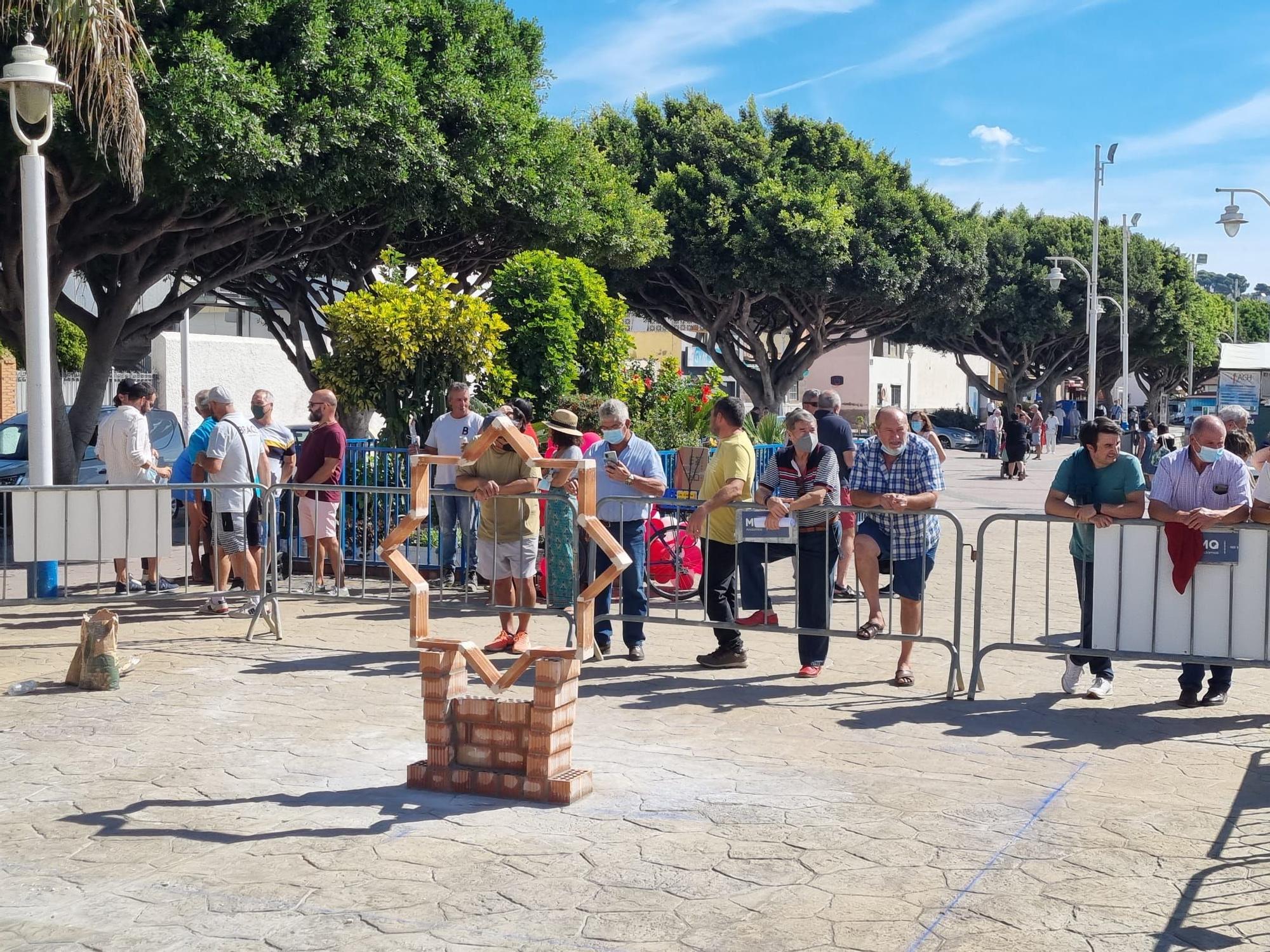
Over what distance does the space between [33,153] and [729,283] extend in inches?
1021

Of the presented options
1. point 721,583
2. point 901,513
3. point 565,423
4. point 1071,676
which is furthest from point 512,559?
point 1071,676

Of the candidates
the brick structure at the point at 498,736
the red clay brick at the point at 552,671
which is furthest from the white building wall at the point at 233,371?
the red clay brick at the point at 552,671

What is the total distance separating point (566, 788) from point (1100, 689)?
12.9ft

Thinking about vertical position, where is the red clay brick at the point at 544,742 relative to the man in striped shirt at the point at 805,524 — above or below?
below

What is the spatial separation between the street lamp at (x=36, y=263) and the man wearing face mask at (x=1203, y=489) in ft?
26.8

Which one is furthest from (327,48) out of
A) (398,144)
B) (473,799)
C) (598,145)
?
(598,145)

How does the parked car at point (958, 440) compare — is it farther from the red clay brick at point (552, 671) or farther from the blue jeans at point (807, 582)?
the red clay brick at point (552, 671)

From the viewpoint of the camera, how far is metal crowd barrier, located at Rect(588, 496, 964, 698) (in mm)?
8453

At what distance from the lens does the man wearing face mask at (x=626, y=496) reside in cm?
930

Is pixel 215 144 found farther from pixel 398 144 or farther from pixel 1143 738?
pixel 1143 738

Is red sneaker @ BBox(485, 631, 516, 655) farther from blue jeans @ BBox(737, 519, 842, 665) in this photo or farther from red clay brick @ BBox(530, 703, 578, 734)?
red clay brick @ BBox(530, 703, 578, 734)

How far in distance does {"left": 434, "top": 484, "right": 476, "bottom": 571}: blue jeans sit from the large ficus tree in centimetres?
2065

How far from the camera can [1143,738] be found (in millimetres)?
7375

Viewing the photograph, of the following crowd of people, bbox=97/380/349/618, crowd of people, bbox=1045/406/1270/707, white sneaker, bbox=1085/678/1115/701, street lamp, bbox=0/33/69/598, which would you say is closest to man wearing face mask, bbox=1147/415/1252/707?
crowd of people, bbox=1045/406/1270/707
